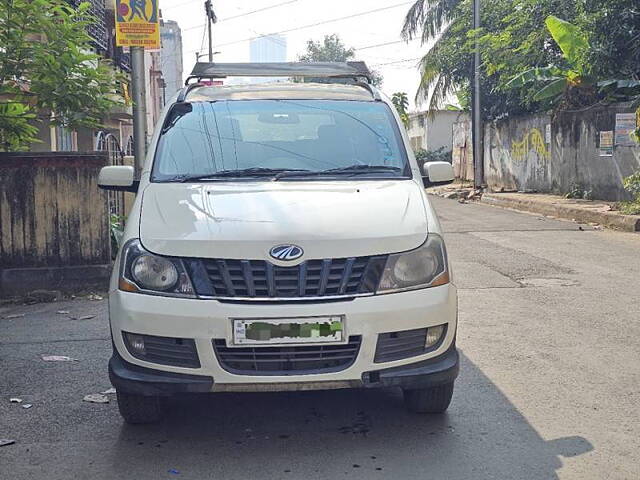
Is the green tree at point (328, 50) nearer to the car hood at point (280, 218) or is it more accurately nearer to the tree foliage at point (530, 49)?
the tree foliage at point (530, 49)

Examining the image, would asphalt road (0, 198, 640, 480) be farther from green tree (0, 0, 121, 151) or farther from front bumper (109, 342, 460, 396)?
green tree (0, 0, 121, 151)

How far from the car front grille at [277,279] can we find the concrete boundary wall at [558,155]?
14.5 metres

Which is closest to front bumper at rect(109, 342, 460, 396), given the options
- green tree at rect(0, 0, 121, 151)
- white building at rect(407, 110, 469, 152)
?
green tree at rect(0, 0, 121, 151)

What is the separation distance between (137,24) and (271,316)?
6226mm

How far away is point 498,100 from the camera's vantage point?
88.9 ft

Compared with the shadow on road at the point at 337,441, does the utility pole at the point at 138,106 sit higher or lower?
higher

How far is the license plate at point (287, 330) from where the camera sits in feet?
13.1

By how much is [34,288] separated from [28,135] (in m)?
1.63

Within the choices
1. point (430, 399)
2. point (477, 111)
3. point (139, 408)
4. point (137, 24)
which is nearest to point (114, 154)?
point (137, 24)

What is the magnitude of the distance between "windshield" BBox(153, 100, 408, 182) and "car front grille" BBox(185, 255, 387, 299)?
1.07 m

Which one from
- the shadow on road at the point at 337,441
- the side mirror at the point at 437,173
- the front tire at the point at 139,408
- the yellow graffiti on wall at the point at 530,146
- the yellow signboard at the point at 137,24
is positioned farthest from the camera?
the yellow graffiti on wall at the point at 530,146

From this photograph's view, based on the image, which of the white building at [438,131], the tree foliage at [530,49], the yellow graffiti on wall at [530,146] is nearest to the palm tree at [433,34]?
the tree foliage at [530,49]

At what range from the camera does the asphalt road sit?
401 centimetres

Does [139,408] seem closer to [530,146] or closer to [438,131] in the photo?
[530,146]
